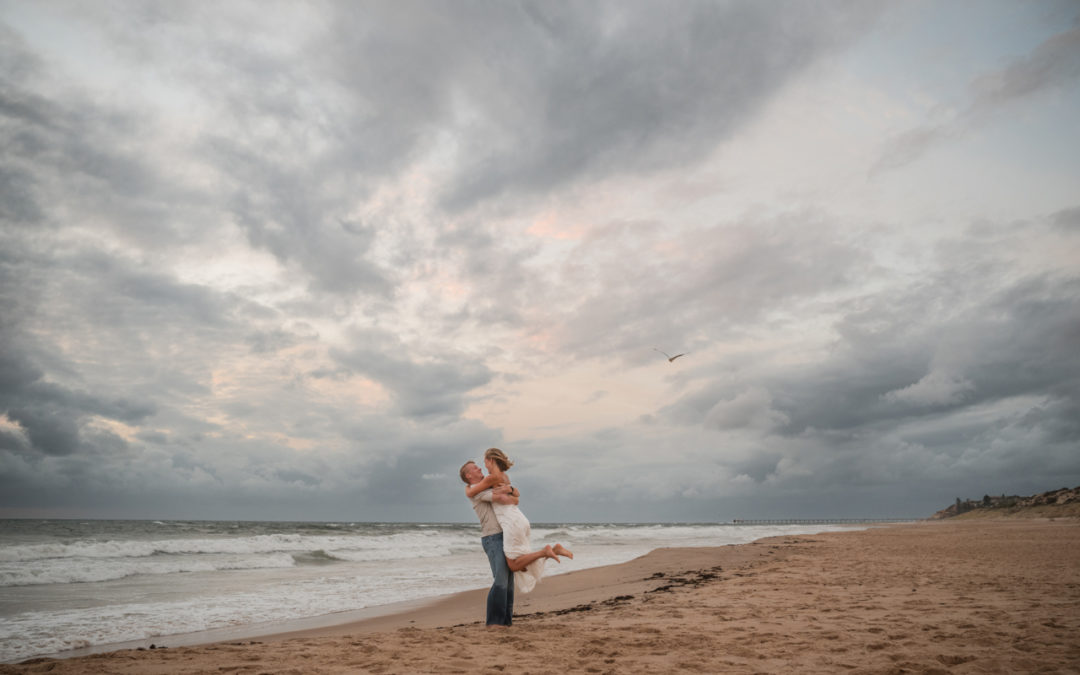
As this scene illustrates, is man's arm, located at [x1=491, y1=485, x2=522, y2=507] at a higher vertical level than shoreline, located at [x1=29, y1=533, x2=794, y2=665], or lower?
higher

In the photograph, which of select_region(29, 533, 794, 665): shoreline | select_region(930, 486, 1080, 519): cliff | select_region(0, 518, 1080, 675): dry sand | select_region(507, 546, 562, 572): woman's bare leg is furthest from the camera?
select_region(930, 486, 1080, 519): cliff

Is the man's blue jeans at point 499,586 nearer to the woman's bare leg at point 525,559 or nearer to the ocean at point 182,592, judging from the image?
the woman's bare leg at point 525,559

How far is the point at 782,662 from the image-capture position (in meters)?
4.74

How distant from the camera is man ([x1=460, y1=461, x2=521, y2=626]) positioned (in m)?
6.47

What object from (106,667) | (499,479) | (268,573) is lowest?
(268,573)

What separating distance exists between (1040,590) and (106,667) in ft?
35.9

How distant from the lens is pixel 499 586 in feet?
21.5

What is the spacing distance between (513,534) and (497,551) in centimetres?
33

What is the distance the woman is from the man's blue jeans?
0.08 m

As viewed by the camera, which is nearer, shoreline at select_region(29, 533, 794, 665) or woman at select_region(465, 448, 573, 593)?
woman at select_region(465, 448, 573, 593)

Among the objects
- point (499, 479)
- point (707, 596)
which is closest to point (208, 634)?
point (499, 479)

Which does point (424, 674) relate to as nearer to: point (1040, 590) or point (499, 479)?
point (499, 479)

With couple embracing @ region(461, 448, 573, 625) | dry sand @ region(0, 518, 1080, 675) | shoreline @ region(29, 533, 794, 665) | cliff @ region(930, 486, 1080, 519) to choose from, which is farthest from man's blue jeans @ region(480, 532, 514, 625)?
cliff @ region(930, 486, 1080, 519)

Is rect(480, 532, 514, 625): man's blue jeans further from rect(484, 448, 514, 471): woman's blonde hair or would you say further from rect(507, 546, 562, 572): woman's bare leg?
rect(484, 448, 514, 471): woman's blonde hair
